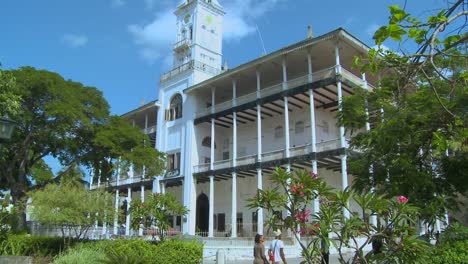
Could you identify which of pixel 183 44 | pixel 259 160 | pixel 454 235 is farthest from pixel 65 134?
pixel 454 235

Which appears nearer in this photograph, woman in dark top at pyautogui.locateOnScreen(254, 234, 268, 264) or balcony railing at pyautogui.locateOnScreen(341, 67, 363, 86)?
woman in dark top at pyautogui.locateOnScreen(254, 234, 268, 264)

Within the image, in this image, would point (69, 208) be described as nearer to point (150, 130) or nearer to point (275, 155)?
point (275, 155)

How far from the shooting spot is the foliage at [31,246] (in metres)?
17.4

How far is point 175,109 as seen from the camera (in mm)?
37812

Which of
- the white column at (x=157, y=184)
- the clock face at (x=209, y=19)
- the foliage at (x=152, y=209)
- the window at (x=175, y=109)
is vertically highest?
the clock face at (x=209, y=19)

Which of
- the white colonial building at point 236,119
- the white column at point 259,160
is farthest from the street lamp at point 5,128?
the white column at point 259,160

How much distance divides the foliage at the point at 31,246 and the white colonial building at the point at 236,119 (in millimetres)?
6922

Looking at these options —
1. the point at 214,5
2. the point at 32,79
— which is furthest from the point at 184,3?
the point at 32,79

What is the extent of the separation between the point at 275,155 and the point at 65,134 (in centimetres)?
1269

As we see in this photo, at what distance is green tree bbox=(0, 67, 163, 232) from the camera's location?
22609mm

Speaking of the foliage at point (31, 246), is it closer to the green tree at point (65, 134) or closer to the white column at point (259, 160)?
the green tree at point (65, 134)

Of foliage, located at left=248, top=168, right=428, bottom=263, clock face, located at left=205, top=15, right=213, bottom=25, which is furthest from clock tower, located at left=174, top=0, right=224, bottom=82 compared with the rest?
foliage, located at left=248, top=168, right=428, bottom=263

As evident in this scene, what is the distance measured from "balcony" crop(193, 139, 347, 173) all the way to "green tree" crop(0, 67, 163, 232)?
5.23m

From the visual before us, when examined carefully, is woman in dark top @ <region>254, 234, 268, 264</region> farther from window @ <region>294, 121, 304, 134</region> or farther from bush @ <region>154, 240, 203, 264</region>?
window @ <region>294, 121, 304, 134</region>
